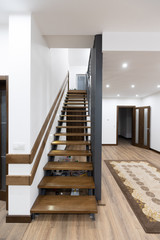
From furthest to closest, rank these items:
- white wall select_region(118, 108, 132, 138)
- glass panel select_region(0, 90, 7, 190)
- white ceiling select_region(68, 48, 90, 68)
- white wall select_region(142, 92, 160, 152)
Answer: white wall select_region(118, 108, 132, 138)
white ceiling select_region(68, 48, 90, 68)
white wall select_region(142, 92, 160, 152)
glass panel select_region(0, 90, 7, 190)

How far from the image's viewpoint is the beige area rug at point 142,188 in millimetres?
1914

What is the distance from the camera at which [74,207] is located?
1819 millimetres

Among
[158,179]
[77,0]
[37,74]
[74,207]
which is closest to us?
[77,0]

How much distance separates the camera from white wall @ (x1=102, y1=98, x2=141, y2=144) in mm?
6898

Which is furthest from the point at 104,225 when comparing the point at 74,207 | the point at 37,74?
the point at 37,74

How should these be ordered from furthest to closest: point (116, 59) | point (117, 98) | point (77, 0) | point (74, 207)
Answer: point (117, 98) < point (116, 59) < point (74, 207) < point (77, 0)

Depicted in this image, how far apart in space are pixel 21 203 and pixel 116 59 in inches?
112

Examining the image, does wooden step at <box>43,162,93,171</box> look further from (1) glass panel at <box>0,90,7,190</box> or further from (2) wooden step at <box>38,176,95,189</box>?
(1) glass panel at <box>0,90,7,190</box>

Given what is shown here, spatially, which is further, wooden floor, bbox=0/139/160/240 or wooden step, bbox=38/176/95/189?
wooden step, bbox=38/176/95/189

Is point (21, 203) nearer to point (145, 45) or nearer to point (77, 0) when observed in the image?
point (77, 0)

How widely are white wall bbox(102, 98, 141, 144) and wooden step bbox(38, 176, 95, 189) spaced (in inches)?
187

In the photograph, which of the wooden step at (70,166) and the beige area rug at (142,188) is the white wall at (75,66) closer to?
the beige area rug at (142,188)

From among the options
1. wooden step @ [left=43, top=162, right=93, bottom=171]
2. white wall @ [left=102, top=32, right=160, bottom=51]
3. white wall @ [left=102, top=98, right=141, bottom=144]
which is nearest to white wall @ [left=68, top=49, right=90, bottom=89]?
white wall @ [left=102, top=98, right=141, bottom=144]

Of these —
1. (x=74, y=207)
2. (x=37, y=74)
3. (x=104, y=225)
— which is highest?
(x=37, y=74)
